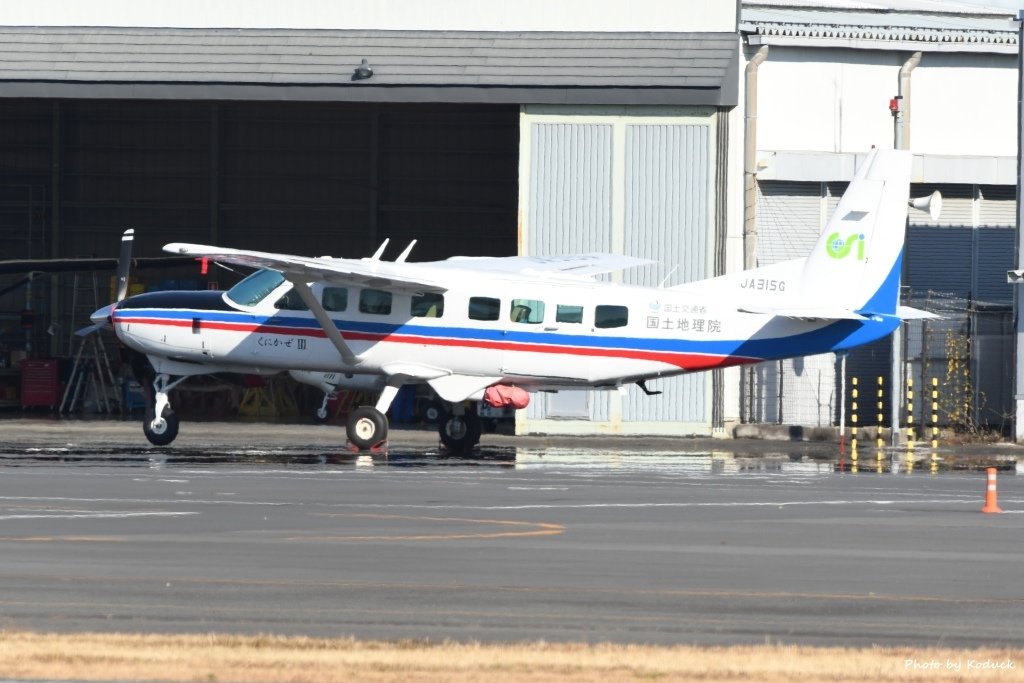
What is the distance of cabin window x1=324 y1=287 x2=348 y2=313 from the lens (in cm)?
2438

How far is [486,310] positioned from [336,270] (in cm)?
244

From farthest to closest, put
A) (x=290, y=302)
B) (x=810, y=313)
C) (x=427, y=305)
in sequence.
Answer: (x=290, y=302), (x=427, y=305), (x=810, y=313)

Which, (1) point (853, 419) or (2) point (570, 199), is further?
(1) point (853, 419)

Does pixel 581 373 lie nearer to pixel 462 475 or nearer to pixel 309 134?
pixel 462 475

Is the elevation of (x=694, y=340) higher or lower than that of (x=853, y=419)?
higher

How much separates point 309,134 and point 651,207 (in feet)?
52.9

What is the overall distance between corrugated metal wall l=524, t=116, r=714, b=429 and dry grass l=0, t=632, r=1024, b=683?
21.6 metres

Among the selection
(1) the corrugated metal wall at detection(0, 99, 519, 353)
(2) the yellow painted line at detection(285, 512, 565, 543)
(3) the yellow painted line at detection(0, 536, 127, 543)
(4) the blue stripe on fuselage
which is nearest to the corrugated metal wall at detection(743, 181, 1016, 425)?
(1) the corrugated metal wall at detection(0, 99, 519, 353)

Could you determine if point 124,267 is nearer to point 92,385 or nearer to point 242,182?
point 92,385

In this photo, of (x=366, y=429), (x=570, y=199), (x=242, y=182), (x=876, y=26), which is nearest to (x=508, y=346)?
(x=366, y=429)

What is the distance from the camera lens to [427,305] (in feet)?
79.7

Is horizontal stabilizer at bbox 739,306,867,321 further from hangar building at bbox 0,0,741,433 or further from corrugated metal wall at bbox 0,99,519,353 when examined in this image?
corrugated metal wall at bbox 0,99,519,353

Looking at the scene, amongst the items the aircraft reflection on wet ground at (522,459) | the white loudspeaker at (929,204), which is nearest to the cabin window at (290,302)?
the aircraft reflection on wet ground at (522,459)

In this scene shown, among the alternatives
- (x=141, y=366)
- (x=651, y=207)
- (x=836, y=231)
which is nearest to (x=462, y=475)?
(x=836, y=231)
